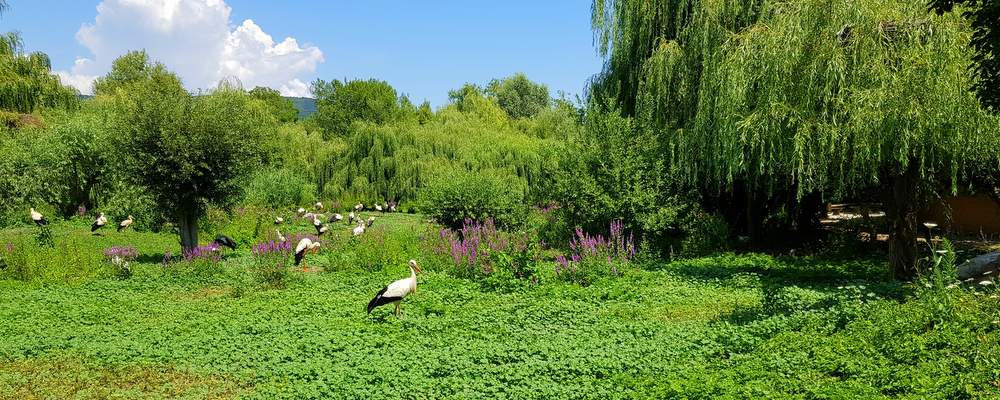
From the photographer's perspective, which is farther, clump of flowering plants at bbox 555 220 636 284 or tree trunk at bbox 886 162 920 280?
clump of flowering plants at bbox 555 220 636 284

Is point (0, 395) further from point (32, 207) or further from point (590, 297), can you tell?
point (32, 207)

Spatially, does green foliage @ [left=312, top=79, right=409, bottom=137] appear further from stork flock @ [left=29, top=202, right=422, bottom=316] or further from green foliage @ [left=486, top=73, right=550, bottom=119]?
green foliage @ [left=486, top=73, right=550, bottom=119]

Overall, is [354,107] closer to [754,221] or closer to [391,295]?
[754,221]

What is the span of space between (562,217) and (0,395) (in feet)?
34.0

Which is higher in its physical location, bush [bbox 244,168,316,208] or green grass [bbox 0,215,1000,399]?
bush [bbox 244,168,316,208]

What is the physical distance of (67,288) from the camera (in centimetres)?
1087

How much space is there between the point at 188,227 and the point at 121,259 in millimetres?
2265

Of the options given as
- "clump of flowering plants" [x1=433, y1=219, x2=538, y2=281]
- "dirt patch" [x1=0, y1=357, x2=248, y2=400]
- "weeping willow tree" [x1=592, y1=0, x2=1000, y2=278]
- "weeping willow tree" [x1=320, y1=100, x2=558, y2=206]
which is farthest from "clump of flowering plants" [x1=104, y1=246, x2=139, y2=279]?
"weeping willow tree" [x1=320, y1=100, x2=558, y2=206]

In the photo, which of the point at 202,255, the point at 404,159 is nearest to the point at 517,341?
the point at 202,255

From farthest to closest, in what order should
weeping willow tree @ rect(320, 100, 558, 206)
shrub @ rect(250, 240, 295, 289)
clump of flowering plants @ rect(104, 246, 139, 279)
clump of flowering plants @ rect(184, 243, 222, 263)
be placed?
weeping willow tree @ rect(320, 100, 558, 206) < clump of flowering plants @ rect(184, 243, 222, 263) < clump of flowering plants @ rect(104, 246, 139, 279) < shrub @ rect(250, 240, 295, 289)

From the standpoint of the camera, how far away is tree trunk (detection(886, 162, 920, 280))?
Result: 9.72 metres

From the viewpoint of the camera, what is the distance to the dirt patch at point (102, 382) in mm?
6016

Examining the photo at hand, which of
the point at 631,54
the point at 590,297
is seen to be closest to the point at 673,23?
the point at 631,54

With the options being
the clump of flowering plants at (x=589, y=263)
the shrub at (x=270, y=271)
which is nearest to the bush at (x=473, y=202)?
the clump of flowering plants at (x=589, y=263)
